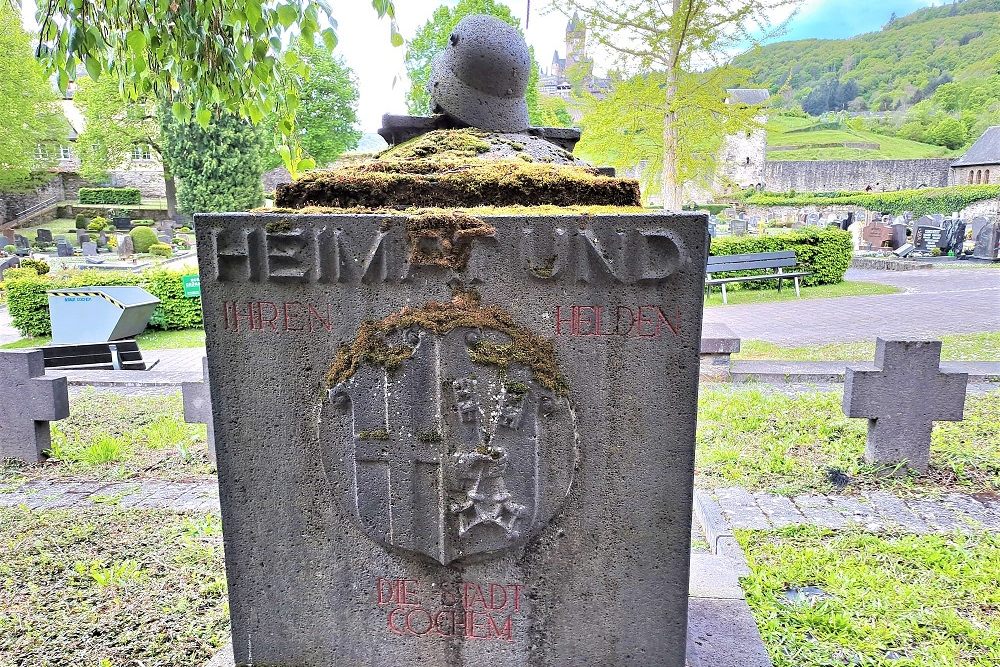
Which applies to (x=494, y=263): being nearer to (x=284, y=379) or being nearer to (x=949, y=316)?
(x=284, y=379)

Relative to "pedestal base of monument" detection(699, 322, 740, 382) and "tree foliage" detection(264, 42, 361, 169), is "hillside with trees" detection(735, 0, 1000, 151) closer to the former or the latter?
"tree foliage" detection(264, 42, 361, 169)

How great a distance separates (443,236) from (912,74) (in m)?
125

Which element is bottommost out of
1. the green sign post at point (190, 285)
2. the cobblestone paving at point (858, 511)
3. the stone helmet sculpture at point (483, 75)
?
the cobblestone paving at point (858, 511)

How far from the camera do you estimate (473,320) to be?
1.85 meters

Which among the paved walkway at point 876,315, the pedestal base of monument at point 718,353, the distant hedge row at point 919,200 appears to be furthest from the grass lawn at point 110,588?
the distant hedge row at point 919,200

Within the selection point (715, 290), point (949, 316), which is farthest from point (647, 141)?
point (949, 316)

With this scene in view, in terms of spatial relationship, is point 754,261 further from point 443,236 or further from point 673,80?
point 443,236

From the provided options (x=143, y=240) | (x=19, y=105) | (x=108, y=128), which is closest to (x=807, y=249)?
(x=143, y=240)

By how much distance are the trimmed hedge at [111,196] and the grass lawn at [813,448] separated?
4331 cm

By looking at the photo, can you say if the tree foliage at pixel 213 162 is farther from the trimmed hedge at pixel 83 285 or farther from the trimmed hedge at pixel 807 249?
the trimmed hedge at pixel 807 249

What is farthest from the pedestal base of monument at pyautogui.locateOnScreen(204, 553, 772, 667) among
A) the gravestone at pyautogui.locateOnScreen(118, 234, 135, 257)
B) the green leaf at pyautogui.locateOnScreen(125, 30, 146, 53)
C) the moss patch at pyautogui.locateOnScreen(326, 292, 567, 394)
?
the gravestone at pyautogui.locateOnScreen(118, 234, 135, 257)

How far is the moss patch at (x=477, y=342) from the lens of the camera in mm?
1850

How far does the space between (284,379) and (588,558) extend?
3.62 feet

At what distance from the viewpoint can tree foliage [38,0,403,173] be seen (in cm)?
279
